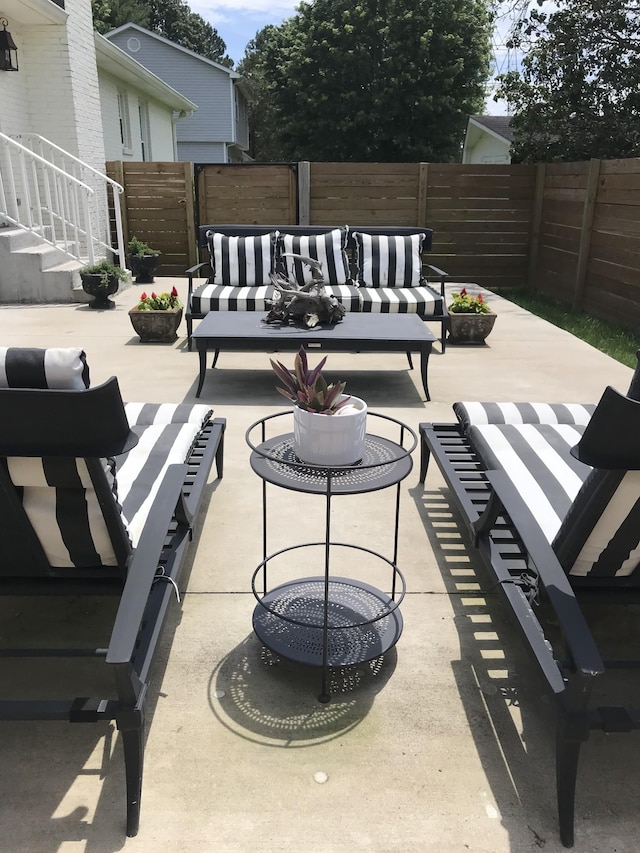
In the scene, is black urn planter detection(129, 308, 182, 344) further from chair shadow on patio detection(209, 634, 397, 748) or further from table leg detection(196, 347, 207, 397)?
chair shadow on patio detection(209, 634, 397, 748)

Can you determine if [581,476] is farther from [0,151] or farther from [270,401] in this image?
[0,151]

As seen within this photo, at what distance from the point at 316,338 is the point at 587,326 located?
4.26 meters

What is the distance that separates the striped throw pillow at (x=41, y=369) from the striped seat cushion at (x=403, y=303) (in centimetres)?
466

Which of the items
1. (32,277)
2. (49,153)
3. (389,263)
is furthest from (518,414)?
(49,153)

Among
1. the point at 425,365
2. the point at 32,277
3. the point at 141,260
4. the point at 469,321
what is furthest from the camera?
the point at 141,260

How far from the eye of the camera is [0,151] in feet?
29.2

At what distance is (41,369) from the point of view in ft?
4.95

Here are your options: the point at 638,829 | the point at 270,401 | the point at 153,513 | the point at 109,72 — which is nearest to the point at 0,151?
the point at 109,72

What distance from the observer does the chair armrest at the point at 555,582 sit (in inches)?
61.3

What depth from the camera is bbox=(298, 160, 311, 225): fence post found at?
32.4 feet

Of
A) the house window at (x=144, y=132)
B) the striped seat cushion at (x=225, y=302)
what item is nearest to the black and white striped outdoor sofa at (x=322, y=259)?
the striped seat cushion at (x=225, y=302)

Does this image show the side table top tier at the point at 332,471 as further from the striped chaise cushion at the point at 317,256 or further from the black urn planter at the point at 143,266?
the black urn planter at the point at 143,266

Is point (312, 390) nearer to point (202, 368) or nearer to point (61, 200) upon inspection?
point (202, 368)

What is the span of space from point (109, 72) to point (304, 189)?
5.70 metres
